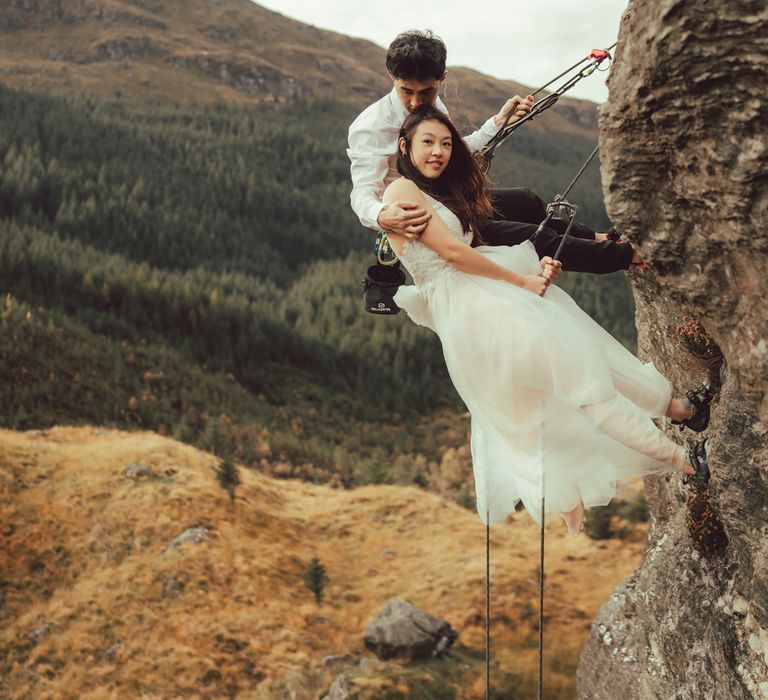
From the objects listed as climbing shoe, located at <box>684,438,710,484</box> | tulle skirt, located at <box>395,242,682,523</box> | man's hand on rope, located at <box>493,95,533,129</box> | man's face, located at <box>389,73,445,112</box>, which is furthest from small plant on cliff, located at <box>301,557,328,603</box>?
man's face, located at <box>389,73,445,112</box>

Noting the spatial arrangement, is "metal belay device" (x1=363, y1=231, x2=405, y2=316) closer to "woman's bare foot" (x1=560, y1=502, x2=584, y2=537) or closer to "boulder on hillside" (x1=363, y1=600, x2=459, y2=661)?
"woman's bare foot" (x1=560, y1=502, x2=584, y2=537)

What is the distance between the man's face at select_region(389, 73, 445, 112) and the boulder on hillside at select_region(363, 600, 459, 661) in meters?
10.0

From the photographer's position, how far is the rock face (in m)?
3.07

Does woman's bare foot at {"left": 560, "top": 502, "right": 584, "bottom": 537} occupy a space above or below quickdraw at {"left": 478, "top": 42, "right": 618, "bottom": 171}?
below

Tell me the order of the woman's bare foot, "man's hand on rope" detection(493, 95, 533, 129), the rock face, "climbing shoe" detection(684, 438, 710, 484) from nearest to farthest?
the rock face
the woman's bare foot
"climbing shoe" detection(684, 438, 710, 484)
"man's hand on rope" detection(493, 95, 533, 129)

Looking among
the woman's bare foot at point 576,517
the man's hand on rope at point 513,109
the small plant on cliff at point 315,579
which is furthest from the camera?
the small plant on cliff at point 315,579

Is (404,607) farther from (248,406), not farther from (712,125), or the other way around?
(248,406)

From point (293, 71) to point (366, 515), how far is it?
518ft

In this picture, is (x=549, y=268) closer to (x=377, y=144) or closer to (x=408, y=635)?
(x=377, y=144)

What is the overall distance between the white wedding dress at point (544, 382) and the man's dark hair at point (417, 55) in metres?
0.87

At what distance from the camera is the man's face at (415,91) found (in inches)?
176

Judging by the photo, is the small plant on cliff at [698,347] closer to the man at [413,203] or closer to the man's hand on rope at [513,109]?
the man at [413,203]

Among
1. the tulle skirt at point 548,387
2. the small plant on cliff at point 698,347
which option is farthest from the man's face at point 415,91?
the small plant on cliff at point 698,347

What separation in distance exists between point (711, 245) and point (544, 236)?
1.13 meters
